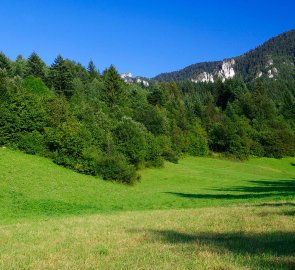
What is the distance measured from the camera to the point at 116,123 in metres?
81.6

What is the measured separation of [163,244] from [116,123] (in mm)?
68320

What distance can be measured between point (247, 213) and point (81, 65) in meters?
163

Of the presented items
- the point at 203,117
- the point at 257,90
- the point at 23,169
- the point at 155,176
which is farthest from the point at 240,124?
the point at 23,169

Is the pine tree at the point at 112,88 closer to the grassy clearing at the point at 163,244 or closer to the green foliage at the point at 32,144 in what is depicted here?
the green foliage at the point at 32,144

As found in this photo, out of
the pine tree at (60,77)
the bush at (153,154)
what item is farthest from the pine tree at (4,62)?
the bush at (153,154)

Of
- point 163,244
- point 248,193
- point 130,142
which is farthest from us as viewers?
point 130,142

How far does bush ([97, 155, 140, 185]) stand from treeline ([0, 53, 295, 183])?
154mm

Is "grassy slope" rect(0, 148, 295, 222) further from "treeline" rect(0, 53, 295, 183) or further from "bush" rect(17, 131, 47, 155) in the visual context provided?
"treeline" rect(0, 53, 295, 183)

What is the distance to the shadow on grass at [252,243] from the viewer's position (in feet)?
35.6

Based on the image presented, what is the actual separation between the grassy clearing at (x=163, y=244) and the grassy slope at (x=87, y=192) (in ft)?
42.1

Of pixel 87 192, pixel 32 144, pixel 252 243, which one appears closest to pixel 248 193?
pixel 87 192

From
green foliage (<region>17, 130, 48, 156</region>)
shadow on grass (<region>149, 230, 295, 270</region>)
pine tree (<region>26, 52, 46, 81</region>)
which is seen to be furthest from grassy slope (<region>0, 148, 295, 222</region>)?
pine tree (<region>26, 52, 46, 81</region>)

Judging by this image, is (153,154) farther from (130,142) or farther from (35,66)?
(35,66)

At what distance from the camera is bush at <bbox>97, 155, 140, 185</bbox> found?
63000mm
